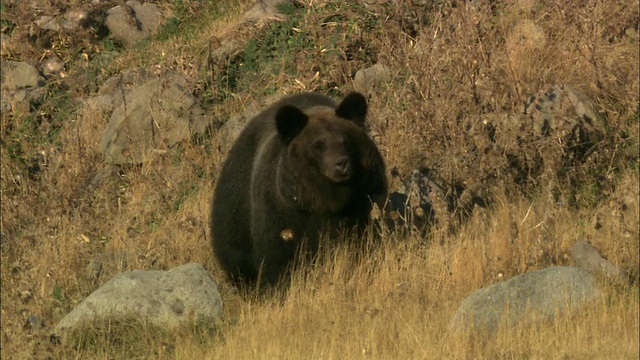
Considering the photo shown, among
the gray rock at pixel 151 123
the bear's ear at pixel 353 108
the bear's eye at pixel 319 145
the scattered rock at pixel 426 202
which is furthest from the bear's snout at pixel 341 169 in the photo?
the gray rock at pixel 151 123

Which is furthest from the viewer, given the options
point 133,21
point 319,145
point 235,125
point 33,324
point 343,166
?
point 133,21

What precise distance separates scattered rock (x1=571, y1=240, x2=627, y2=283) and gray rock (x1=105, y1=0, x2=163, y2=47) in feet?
30.6

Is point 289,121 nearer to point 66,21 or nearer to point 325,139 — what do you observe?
point 325,139

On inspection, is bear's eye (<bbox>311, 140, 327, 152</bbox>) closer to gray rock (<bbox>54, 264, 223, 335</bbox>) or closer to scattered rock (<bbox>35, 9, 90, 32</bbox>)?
gray rock (<bbox>54, 264, 223, 335</bbox>)

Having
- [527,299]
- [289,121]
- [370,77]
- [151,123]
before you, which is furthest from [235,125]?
[527,299]

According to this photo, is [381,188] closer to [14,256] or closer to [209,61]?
[14,256]

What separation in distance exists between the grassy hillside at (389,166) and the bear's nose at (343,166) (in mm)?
850

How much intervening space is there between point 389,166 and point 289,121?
2.93m

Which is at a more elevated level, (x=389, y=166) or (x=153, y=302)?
(x=389, y=166)

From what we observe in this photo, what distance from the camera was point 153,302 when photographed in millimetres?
9422

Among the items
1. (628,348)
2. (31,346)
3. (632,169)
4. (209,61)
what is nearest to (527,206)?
(632,169)

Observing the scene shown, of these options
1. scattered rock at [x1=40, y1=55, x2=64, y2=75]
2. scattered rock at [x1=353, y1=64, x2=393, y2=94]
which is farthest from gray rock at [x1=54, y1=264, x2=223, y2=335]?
scattered rock at [x1=40, y1=55, x2=64, y2=75]

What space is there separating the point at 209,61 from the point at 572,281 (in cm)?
799

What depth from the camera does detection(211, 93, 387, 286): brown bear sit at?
31.7 feet
